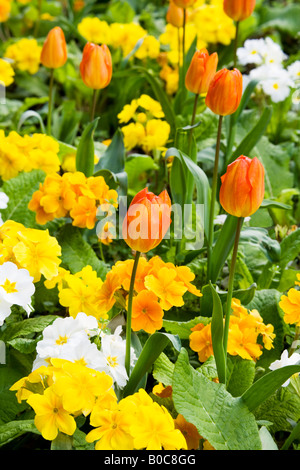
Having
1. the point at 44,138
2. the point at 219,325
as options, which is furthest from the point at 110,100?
the point at 219,325

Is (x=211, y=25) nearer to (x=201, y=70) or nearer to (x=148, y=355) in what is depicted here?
(x=201, y=70)

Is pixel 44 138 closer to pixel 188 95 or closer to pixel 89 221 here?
pixel 89 221

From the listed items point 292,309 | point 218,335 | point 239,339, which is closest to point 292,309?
point 292,309

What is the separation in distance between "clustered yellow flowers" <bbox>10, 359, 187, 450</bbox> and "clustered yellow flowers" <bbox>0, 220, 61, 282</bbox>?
0.99 ft

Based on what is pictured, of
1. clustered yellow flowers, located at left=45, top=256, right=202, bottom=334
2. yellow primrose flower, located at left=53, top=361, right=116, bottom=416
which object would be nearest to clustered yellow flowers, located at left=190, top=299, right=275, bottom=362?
clustered yellow flowers, located at left=45, top=256, right=202, bottom=334

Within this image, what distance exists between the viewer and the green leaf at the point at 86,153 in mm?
1869

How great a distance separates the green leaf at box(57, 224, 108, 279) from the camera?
172 centimetres

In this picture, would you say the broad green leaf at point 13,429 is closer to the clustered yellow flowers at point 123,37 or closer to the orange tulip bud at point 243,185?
the orange tulip bud at point 243,185

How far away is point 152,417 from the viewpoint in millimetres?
1103

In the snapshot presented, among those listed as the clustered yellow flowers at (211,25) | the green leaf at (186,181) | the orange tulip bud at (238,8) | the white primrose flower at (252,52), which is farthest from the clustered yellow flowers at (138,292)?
the clustered yellow flowers at (211,25)

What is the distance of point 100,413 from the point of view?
1.13 meters

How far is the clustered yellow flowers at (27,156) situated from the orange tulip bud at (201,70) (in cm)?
49

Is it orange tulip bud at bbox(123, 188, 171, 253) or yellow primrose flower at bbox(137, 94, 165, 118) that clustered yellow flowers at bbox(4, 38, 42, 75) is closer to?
yellow primrose flower at bbox(137, 94, 165, 118)
